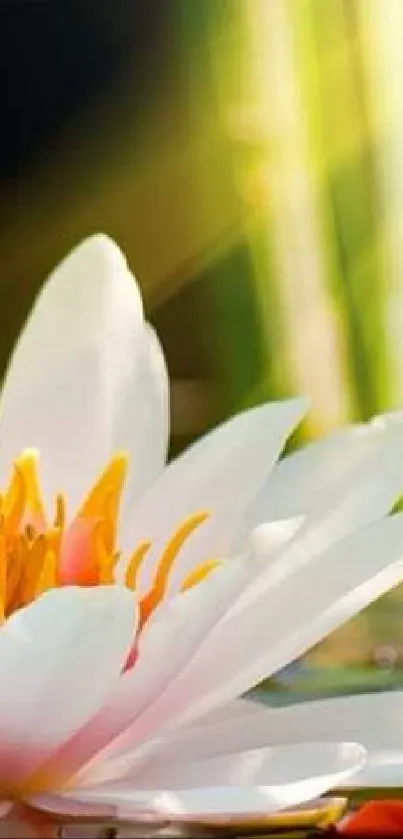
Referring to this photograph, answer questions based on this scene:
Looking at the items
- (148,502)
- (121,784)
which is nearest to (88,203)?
(148,502)

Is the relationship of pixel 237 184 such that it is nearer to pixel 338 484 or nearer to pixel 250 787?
pixel 338 484

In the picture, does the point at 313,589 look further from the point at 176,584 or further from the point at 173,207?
the point at 173,207

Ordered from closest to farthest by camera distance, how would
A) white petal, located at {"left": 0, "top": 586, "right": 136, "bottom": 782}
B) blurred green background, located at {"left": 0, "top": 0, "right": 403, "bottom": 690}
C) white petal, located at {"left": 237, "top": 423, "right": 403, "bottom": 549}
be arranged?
1. white petal, located at {"left": 0, "top": 586, "right": 136, "bottom": 782}
2. white petal, located at {"left": 237, "top": 423, "right": 403, "bottom": 549}
3. blurred green background, located at {"left": 0, "top": 0, "right": 403, "bottom": 690}

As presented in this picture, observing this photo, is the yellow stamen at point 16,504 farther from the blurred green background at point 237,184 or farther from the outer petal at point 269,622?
the blurred green background at point 237,184

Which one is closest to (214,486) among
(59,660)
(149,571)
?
(149,571)

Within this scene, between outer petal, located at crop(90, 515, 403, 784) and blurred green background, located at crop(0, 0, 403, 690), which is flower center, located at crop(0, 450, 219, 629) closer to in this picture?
outer petal, located at crop(90, 515, 403, 784)

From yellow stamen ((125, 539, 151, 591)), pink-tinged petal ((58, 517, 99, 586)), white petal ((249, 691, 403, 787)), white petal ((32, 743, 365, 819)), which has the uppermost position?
pink-tinged petal ((58, 517, 99, 586))

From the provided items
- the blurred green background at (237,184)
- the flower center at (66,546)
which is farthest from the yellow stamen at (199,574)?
the blurred green background at (237,184)

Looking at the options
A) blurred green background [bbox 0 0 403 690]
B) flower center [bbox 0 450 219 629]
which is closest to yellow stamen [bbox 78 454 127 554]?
flower center [bbox 0 450 219 629]
